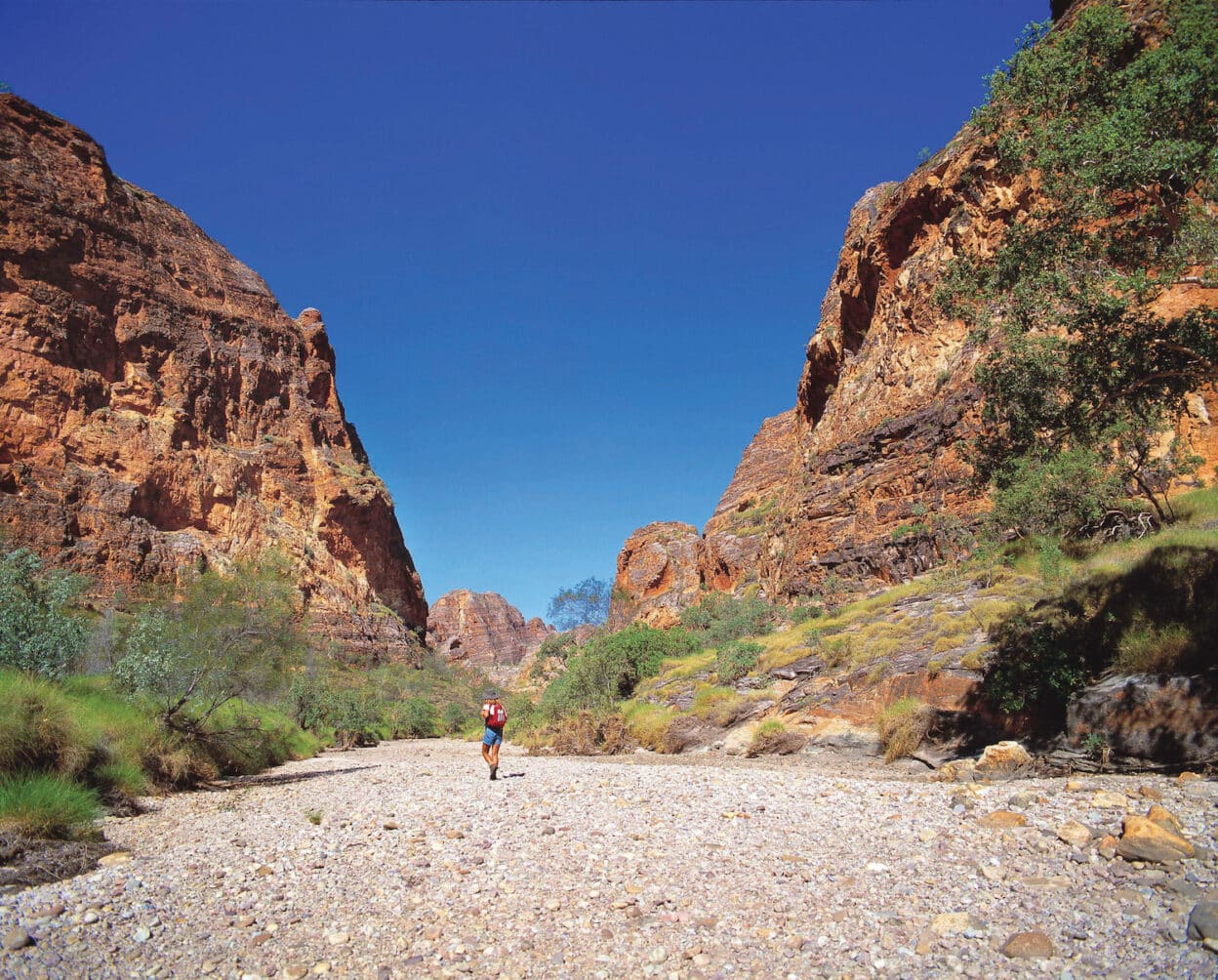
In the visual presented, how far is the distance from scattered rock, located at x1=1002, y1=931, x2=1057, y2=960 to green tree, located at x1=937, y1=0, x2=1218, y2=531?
7.59 metres

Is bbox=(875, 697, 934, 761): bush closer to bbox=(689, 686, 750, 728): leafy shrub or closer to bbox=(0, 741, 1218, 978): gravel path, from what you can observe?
bbox=(0, 741, 1218, 978): gravel path

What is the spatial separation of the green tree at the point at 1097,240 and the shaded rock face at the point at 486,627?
142146mm

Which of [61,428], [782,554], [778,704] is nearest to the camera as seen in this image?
[778,704]

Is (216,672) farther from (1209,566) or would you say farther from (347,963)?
(1209,566)

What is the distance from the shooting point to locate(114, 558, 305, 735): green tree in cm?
1216

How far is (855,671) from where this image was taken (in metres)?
15.0

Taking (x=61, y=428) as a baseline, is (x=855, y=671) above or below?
below

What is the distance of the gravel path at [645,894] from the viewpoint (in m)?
4.21

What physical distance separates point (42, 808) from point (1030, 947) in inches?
323

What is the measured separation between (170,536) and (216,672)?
49.4 meters

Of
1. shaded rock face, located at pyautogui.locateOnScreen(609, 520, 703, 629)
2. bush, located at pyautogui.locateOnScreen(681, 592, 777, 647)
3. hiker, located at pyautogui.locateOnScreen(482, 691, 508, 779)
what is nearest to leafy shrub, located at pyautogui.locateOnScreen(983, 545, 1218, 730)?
hiker, located at pyautogui.locateOnScreen(482, 691, 508, 779)

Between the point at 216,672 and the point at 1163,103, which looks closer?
the point at 1163,103

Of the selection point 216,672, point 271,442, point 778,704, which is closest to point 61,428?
point 271,442

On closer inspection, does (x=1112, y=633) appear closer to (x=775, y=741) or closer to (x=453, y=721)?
(x=775, y=741)
